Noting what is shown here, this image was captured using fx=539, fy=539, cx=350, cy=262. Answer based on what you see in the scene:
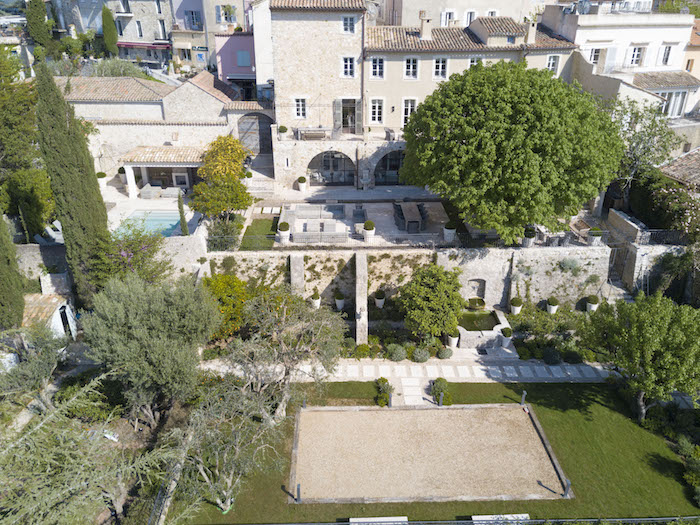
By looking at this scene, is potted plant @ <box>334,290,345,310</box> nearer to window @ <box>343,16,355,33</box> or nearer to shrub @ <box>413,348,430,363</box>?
shrub @ <box>413,348,430,363</box>

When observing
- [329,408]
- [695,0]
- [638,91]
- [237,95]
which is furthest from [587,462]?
[695,0]

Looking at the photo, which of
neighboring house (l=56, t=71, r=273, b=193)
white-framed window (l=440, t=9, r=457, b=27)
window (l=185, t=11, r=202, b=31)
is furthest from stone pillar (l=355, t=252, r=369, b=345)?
window (l=185, t=11, r=202, b=31)

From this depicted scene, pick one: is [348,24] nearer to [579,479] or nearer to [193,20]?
[193,20]

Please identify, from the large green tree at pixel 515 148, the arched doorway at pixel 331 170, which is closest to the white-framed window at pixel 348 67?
the arched doorway at pixel 331 170

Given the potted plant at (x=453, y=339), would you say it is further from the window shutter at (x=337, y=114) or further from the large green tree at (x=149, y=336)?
the window shutter at (x=337, y=114)

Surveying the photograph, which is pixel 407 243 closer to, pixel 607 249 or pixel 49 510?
pixel 607 249

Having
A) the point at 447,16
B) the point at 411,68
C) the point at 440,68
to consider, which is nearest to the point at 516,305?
the point at 440,68
